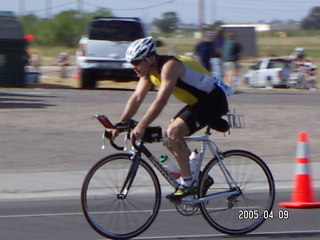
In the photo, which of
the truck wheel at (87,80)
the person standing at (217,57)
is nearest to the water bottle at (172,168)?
the person standing at (217,57)

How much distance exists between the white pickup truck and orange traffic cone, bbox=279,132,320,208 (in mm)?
21336

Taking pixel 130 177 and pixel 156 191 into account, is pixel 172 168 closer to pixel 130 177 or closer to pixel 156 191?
pixel 156 191

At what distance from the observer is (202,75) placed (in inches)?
290

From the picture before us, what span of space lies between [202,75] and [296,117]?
10473 millimetres

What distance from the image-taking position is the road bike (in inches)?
288

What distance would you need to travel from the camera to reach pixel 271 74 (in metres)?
30.7

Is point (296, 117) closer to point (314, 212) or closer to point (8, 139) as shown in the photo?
point (8, 139)

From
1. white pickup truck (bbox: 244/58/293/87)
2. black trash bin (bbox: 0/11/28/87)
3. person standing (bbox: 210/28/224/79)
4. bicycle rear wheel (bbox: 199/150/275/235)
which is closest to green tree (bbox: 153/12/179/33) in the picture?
white pickup truck (bbox: 244/58/293/87)

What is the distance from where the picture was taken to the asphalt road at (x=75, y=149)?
8195 mm

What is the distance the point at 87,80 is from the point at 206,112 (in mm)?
17964

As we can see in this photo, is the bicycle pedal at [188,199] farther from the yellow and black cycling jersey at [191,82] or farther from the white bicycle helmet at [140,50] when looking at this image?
the white bicycle helmet at [140,50]

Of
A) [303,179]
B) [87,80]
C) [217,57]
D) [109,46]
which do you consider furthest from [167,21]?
[303,179]

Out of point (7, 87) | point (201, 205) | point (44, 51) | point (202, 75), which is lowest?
point (44, 51)

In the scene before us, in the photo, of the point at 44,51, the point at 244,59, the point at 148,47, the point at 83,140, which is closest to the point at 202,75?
the point at 148,47
